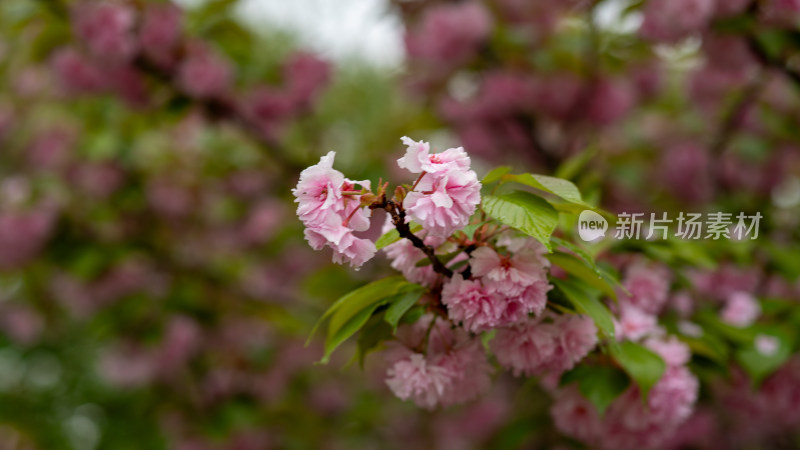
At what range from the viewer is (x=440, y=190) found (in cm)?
78

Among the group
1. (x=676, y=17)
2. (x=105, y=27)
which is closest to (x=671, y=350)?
(x=676, y=17)

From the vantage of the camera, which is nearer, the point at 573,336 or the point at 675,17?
the point at 573,336

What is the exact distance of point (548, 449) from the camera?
1.83 metres

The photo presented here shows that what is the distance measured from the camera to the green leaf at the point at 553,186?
829 mm

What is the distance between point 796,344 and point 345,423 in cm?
247

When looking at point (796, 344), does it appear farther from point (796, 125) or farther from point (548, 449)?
point (796, 125)

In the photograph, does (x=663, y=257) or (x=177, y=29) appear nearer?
(x=663, y=257)

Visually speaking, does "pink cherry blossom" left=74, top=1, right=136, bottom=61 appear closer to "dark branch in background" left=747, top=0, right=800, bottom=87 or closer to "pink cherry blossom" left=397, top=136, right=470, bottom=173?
"pink cherry blossom" left=397, top=136, right=470, bottom=173

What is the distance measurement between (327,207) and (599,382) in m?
0.57

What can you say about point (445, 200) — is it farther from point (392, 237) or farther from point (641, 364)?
point (641, 364)

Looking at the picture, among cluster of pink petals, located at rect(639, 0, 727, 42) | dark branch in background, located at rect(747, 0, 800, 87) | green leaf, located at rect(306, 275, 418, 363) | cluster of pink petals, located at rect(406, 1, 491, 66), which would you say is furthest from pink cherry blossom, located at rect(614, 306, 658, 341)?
cluster of pink petals, located at rect(406, 1, 491, 66)

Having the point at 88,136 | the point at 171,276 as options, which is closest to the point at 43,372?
the point at 171,276

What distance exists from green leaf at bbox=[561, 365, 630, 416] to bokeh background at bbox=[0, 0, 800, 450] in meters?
0.55

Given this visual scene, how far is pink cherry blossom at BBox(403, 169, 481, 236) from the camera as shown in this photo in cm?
77
